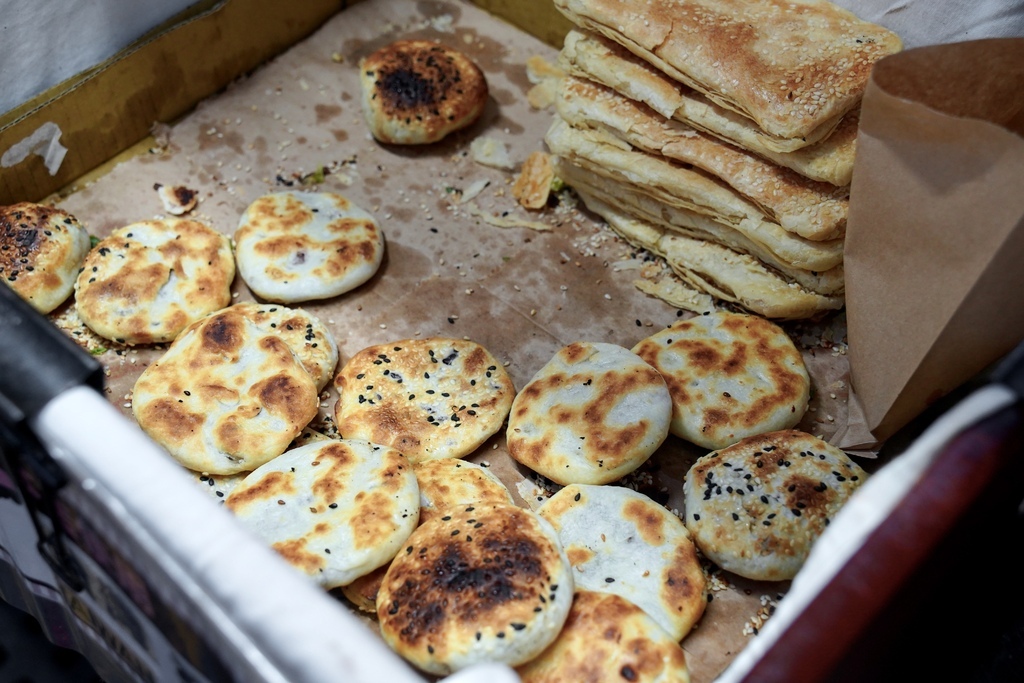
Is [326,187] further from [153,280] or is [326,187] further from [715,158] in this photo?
[715,158]

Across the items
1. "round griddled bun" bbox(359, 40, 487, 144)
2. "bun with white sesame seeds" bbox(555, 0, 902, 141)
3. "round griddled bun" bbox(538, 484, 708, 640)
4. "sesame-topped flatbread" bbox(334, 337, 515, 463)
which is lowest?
"sesame-topped flatbread" bbox(334, 337, 515, 463)

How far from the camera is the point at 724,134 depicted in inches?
114

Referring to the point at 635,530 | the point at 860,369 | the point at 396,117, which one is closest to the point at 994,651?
the point at 860,369

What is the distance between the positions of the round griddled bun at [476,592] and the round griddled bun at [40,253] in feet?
5.44

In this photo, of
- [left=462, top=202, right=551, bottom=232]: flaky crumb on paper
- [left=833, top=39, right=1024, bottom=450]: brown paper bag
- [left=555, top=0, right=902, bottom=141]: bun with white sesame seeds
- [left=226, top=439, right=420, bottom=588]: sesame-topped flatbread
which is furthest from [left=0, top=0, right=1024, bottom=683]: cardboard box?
[left=555, top=0, right=902, bottom=141]: bun with white sesame seeds

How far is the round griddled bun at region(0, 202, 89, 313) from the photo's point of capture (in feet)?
10.0

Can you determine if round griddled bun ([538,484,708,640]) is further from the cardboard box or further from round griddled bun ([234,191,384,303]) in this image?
round griddled bun ([234,191,384,303])

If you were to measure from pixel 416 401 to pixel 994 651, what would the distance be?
1755 millimetres

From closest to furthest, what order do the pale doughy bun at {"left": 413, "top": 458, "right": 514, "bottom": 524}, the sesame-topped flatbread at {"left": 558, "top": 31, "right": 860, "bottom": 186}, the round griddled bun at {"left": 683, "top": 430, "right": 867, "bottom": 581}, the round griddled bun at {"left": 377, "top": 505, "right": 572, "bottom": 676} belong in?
the round griddled bun at {"left": 377, "top": 505, "right": 572, "bottom": 676} → the round griddled bun at {"left": 683, "top": 430, "right": 867, "bottom": 581} → the pale doughy bun at {"left": 413, "top": 458, "right": 514, "bottom": 524} → the sesame-topped flatbread at {"left": 558, "top": 31, "right": 860, "bottom": 186}

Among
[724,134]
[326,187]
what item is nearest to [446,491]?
[724,134]

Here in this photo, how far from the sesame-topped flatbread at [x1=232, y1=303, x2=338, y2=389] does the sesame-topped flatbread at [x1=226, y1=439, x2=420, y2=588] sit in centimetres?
39

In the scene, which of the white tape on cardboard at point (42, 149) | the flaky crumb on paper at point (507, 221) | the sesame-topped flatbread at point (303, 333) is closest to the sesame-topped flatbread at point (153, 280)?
the sesame-topped flatbread at point (303, 333)

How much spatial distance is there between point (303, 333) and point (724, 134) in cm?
150

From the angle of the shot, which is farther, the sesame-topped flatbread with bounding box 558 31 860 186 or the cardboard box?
the sesame-topped flatbread with bounding box 558 31 860 186
